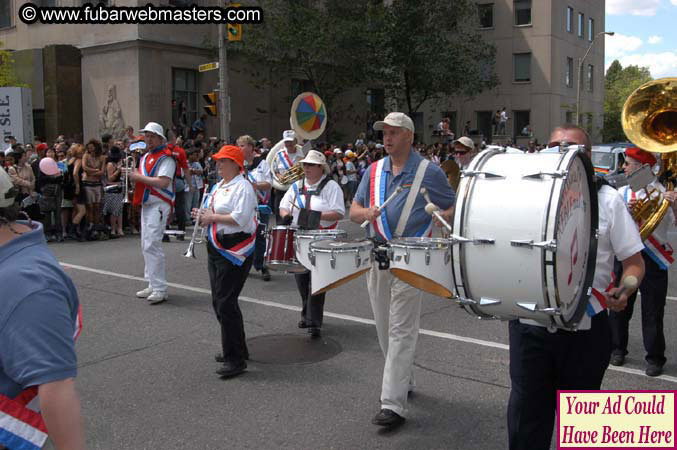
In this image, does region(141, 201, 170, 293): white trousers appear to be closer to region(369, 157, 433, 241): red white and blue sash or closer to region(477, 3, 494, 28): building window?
region(369, 157, 433, 241): red white and blue sash

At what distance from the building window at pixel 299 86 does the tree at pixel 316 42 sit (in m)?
1.16

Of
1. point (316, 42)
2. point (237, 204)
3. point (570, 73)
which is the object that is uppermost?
point (570, 73)

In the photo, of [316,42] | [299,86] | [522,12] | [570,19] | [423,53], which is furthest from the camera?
[570,19]

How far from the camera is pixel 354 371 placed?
5.73m

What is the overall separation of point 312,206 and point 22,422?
508 centimetres

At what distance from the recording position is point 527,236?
9.71ft

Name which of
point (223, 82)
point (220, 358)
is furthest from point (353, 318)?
point (223, 82)

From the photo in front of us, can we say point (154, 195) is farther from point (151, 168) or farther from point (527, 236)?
point (527, 236)

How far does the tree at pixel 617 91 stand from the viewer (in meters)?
60.1

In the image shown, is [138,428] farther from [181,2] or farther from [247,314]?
[181,2]

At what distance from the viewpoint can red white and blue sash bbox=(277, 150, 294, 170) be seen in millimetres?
10117

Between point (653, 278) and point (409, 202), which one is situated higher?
point (409, 202)

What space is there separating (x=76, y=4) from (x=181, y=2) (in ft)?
14.0


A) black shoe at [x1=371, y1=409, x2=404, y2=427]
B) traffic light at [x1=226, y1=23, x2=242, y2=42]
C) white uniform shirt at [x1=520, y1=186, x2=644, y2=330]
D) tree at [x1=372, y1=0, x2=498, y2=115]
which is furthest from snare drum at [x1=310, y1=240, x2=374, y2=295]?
tree at [x1=372, y1=0, x2=498, y2=115]
